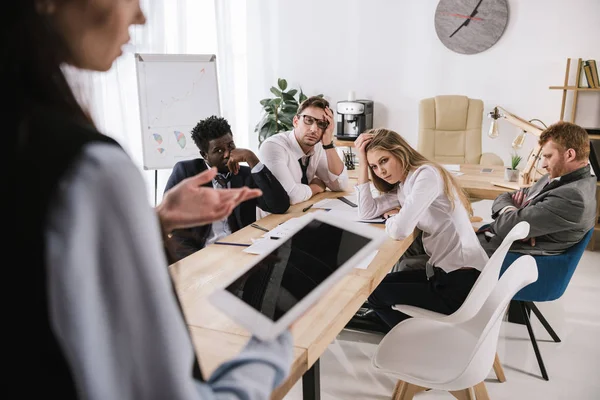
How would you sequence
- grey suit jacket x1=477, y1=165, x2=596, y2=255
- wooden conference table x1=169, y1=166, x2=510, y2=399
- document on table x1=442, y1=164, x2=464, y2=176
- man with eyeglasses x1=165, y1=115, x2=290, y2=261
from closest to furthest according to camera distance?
wooden conference table x1=169, y1=166, x2=510, y2=399 < grey suit jacket x1=477, y1=165, x2=596, y2=255 < man with eyeglasses x1=165, y1=115, x2=290, y2=261 < document on table x1=442, y1=164, x2=464, y2=176

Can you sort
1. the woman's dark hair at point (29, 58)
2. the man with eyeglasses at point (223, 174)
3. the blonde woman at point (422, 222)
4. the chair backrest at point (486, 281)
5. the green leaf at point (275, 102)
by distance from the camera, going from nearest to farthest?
1. the woman's dark hair at point (29, 58)
2. the chair backrest at point (486, 281)
3. the blonde woman at point (422, 222)
4. the man with eyeglasses at point (223, 174)
5. the green leaf at point (275, 102)

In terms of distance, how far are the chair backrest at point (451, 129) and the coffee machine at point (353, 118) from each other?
0.72 m

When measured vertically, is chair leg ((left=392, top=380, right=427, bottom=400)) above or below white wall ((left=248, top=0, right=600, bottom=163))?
below

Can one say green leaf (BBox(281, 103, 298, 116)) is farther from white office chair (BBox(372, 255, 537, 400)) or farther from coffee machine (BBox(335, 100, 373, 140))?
white office chair (BBox(372, 255, 537, 400))

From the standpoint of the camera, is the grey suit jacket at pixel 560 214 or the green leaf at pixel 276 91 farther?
the green leaf at pixel 276 91

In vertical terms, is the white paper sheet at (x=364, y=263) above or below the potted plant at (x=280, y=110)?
below

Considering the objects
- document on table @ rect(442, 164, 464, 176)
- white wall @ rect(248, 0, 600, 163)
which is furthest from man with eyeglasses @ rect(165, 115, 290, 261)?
white wall @ rect(248, 0, 600, 163)

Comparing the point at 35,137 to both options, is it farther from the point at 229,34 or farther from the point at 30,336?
the point at 229,34

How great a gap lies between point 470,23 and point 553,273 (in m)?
3.21

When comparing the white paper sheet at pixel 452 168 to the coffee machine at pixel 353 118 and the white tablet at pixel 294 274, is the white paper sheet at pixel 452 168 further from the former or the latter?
the white tablet at pixel 294 274

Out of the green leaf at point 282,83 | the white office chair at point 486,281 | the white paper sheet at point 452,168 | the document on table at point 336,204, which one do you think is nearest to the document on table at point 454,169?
the white paper sheet at point 452,168

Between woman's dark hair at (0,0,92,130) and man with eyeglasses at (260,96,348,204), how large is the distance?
2.21 m

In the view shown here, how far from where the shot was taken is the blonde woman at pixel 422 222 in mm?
2109

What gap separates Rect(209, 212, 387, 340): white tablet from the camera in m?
0.68
